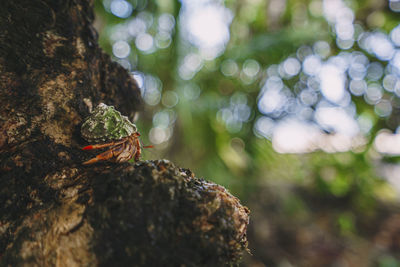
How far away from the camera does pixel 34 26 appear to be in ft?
1.99

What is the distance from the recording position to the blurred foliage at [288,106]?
10.6ft

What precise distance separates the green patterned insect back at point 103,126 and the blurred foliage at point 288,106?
98.2 inches

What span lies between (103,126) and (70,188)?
0.14 meters

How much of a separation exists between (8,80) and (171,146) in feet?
9.24

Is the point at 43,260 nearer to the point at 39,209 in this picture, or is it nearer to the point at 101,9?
the point at 39,209

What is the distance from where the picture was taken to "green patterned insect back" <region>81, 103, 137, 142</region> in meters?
0.55

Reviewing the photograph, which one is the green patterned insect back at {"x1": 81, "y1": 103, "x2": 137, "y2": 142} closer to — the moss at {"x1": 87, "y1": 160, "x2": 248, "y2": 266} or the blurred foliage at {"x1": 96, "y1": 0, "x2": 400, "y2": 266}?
the moss at {"x1": 87, "y1": 160, "x2": 248, "y2": 266}

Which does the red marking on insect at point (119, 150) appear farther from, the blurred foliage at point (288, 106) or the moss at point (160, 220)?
the blurred foliage at point (288, 106)

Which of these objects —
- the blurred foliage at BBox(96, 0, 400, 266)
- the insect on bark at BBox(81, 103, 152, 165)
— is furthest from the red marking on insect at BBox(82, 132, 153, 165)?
the blurred foliage at BBox(96, 0, 400, 266)

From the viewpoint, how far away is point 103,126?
1.78ft

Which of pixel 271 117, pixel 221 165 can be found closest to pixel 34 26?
pixel 221 165

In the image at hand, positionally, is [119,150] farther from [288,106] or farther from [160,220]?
[288,106]

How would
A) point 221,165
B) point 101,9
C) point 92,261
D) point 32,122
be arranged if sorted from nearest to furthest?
point 92,261 < point 32,122 < point 101,9 < point 221,165

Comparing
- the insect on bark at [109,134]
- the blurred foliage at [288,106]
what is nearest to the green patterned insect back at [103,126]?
the insect on bark at [109,134]
